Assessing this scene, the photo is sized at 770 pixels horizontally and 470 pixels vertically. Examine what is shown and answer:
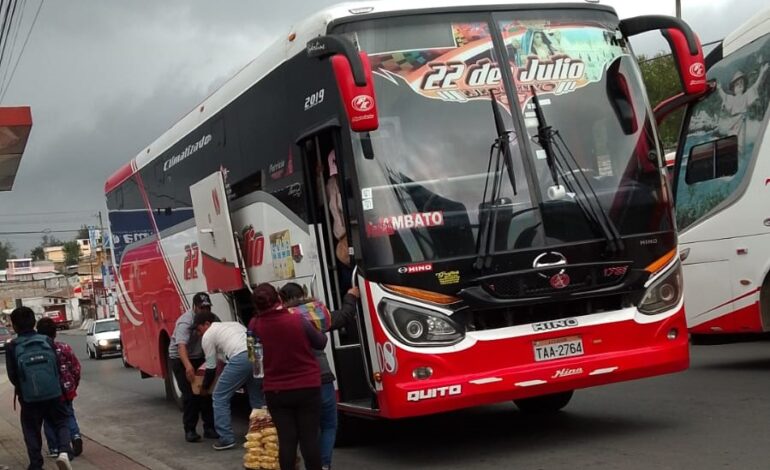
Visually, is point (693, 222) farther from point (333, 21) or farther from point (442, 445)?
point (333, 21)

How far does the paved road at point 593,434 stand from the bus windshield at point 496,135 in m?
1.72

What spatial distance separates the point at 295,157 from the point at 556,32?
2481 mm

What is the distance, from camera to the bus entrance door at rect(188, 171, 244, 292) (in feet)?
33.0

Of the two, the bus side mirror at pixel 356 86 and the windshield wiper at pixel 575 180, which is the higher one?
the bus side mirror at pixel 356 86

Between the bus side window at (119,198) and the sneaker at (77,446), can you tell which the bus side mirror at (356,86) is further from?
the bus side window at (119,198)

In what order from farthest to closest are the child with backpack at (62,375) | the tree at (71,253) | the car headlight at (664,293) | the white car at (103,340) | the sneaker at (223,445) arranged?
1. the tree at (71,253)
2. the white car at (103,340)
3. the sneaker at (223,445)
4. the child with backpack at (62,375)
5. the car headlight at (664,293)

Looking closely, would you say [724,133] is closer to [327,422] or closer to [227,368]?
[227,368]

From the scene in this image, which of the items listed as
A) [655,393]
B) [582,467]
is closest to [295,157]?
[582,467]

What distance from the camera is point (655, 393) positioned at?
10.5 m

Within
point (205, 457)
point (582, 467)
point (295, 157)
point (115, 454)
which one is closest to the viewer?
point (582, 467)

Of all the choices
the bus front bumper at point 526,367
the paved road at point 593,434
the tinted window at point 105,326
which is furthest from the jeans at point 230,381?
the tinted window at point 105,326

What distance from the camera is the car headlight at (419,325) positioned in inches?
285

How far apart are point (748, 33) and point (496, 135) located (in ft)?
16.8

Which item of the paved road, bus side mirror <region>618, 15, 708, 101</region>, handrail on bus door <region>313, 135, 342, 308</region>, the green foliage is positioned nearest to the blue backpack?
the paved road
